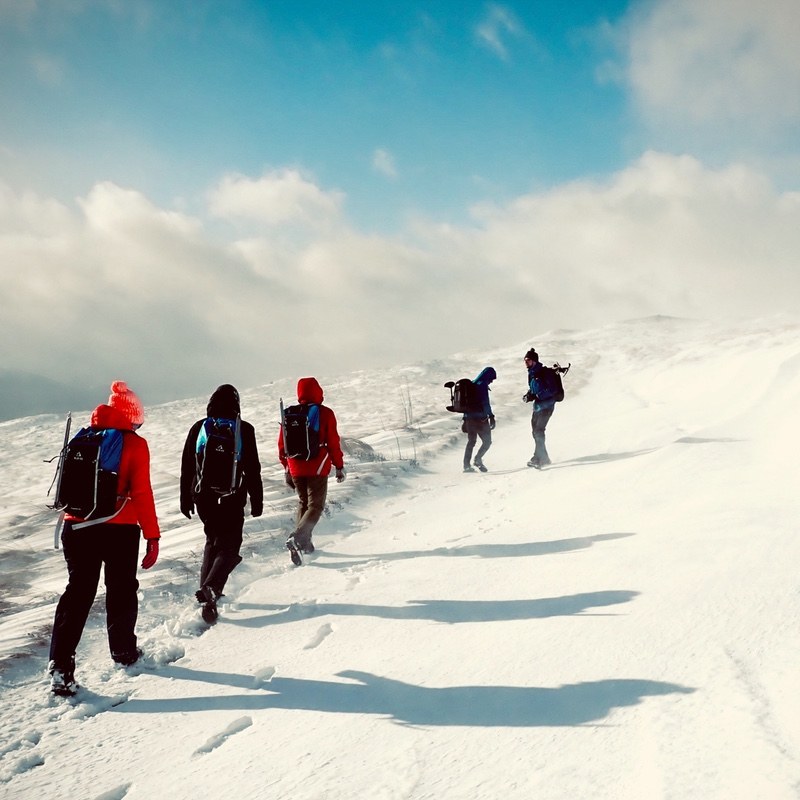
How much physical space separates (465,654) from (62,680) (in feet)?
8.55

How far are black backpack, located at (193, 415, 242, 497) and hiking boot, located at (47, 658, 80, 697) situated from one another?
5.22 feet

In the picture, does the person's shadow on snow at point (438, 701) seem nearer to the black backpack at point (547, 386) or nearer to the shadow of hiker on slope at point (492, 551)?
the shadow of hiker on slope at point (492, 551)

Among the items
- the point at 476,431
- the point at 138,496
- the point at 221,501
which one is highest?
the point at 476,431

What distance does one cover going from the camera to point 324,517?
7.82 meters

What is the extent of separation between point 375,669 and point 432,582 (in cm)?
162

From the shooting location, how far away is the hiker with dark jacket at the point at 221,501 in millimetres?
4839

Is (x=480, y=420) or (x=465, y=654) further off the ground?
(x=480, y=420)

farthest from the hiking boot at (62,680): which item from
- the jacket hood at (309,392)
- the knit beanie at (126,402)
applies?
the jacket hood at (309,392)

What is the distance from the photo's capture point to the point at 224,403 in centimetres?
497

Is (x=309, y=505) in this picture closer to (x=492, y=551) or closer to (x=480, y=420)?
(x=492, y=551)

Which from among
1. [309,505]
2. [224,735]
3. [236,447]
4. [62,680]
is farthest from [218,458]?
[224,735]

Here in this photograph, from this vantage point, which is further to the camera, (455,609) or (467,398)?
(467,398)

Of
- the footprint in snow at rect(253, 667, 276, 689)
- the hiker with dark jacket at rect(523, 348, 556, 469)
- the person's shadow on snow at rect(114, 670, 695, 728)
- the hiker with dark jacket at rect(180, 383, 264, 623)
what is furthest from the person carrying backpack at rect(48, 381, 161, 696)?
the hiker with dark jacket at rect(523, 348, 556, 469)

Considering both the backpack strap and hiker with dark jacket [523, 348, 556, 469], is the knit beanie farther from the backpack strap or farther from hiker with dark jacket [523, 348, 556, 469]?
hiker with dark jacket [523, 348, 556, 469]
